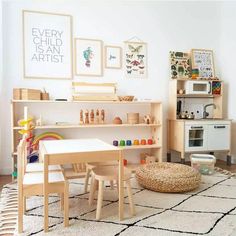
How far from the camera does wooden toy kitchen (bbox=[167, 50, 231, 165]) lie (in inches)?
153

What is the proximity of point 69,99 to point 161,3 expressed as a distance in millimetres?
2177

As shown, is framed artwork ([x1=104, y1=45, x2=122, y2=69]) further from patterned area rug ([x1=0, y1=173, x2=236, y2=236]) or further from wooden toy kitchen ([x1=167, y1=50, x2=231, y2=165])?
patterned area rug ([x1=0, y1=173, x2=236, y2=236])

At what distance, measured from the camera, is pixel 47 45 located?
3.61m

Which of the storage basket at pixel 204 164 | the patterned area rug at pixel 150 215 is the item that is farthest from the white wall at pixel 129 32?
the patterned area rug at pixel 150 215

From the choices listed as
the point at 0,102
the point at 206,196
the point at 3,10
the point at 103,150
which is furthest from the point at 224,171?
the point at 3,10

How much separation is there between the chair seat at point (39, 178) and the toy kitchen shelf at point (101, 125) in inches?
48.9

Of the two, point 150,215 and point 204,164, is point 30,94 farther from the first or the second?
point 204,164

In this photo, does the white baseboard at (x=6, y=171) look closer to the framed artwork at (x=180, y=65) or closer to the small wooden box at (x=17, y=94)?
the small wooden box at (x=17, y=94)

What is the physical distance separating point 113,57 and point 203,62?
5.20 feet

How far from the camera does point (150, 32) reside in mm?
4109

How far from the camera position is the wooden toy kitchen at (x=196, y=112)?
12.7ft

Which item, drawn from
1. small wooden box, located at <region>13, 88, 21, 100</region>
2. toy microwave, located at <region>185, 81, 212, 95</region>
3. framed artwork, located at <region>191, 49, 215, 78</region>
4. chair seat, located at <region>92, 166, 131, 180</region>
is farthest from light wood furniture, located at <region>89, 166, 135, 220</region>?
framed artwork, located at <region>191, 49, 215, 78</region>

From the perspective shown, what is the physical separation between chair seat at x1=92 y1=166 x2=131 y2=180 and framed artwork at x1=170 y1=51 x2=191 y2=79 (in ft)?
7.75

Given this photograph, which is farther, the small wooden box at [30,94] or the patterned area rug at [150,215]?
the small wooden box at [30,94]
